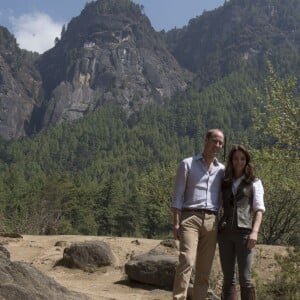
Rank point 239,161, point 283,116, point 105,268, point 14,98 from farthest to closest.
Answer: point 14,98 < point 105,268 < point 283,116 < point 239,161

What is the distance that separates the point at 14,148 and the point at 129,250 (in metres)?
135

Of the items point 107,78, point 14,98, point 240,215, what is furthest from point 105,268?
point 14,98

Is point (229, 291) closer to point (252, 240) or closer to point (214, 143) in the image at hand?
point (252, 240)

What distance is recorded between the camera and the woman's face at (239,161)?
5.09m

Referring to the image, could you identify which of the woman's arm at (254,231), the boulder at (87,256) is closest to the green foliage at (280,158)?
the boulder at (87,256)

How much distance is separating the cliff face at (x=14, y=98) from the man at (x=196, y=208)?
17199cm

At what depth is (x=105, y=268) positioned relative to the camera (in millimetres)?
11023

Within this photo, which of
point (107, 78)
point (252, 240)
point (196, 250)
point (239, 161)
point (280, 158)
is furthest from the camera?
point (107, 78)

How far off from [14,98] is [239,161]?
607 feet

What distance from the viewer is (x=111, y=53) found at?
188750 millimetres

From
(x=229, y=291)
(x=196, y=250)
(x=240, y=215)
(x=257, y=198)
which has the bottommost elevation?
(x=229, y=291)

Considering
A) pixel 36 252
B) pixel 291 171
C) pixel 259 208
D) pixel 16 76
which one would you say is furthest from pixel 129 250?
pixel 16 76

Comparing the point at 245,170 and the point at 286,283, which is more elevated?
the point at 245,170

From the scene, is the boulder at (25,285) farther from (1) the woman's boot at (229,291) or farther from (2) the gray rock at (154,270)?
(2) the gray rock at (154,270)
